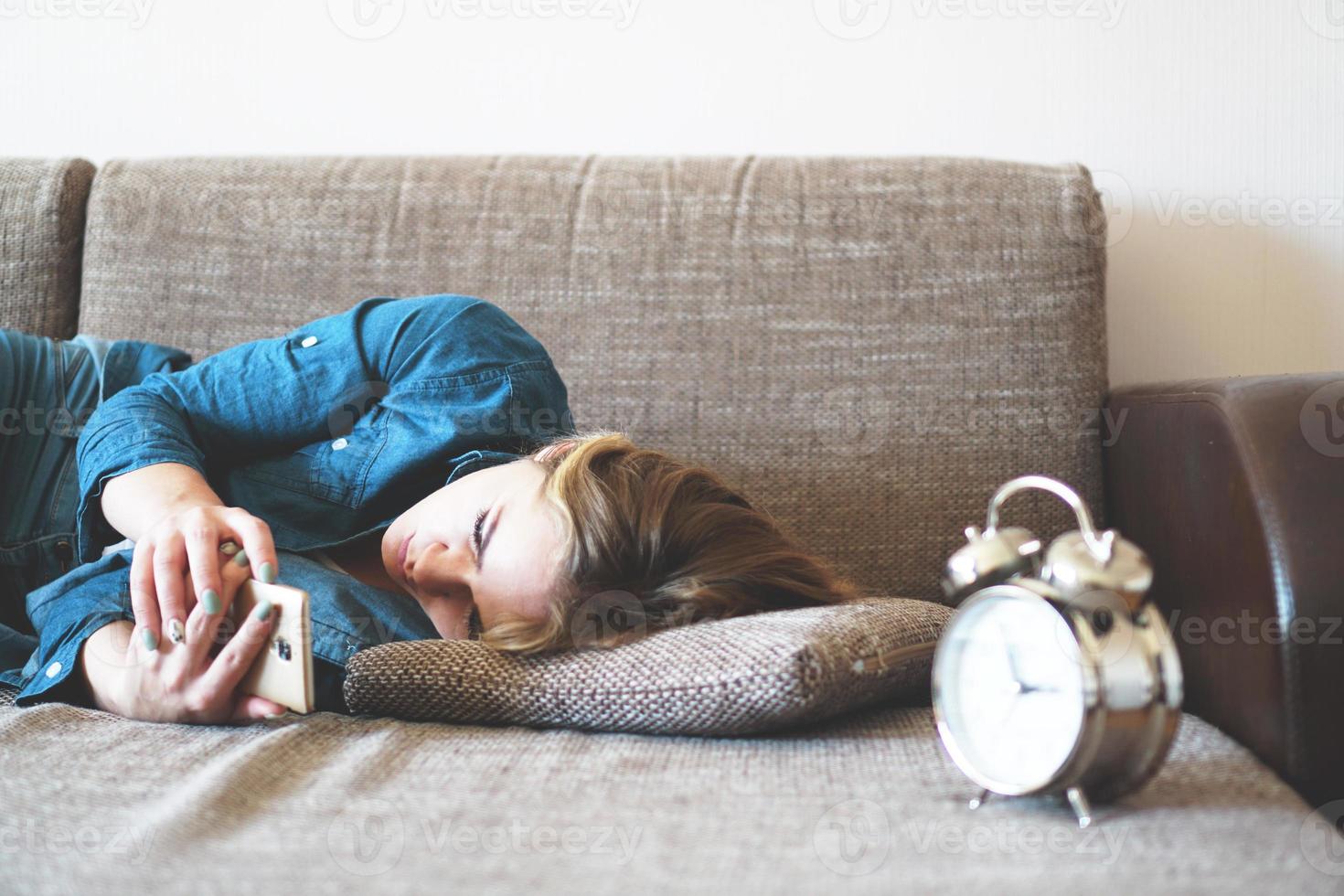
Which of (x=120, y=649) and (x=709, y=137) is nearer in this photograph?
(x=120, y=649)

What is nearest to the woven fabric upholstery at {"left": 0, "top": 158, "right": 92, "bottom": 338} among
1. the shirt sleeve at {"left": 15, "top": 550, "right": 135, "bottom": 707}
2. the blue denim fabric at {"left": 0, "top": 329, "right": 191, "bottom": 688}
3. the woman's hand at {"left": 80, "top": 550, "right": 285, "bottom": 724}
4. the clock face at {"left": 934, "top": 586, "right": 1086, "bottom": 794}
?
the blue denim fabric at {"left": 0, "top": 329, "right": 191, "bottom": 688}

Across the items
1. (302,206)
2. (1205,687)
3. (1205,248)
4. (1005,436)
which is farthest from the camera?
(1205,248)

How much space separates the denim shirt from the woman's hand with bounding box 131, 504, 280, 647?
16cm

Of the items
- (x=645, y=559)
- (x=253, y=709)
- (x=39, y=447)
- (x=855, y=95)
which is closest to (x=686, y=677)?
(x=645, y=559)

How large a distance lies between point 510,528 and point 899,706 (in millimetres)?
379

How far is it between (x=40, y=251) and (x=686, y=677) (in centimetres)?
106

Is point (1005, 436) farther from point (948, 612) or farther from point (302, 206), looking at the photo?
point (302, 206)

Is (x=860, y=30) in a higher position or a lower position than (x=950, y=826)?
higher

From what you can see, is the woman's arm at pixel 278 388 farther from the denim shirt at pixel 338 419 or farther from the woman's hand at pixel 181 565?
the woman's hand at pixel 181 565

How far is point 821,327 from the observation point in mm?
1256

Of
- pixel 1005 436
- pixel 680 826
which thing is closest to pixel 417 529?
pixel 680 826

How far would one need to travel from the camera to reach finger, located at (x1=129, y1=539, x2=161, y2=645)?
34.1 inches

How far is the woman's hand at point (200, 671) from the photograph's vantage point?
33.3 inches

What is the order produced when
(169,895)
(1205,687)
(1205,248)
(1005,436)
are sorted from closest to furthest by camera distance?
(169,895) < (1205,687) < (1005,436) < (1205,248)
